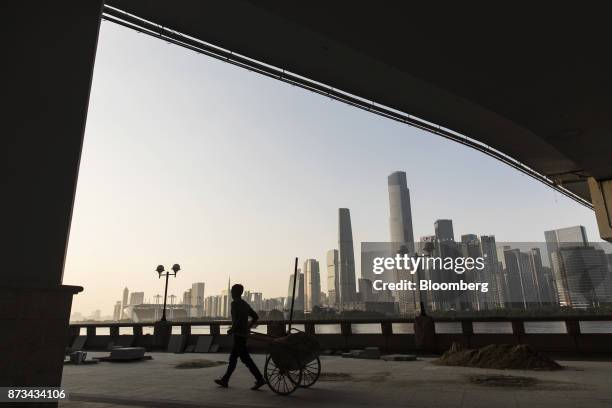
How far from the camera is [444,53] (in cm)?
657

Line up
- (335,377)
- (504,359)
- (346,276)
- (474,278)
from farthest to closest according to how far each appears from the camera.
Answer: (346,276)
(474,278)
(504,359)
(335,377)

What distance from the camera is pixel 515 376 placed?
7.76 m

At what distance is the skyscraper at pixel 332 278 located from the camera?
100662mm

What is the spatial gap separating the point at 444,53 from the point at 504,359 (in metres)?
7.87

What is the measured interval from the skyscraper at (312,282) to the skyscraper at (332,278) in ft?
26.9

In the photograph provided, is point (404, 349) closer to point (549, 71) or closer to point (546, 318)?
point (546, 318)

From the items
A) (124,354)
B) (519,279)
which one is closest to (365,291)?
(519,279)

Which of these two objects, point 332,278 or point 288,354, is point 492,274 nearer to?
point 332,278

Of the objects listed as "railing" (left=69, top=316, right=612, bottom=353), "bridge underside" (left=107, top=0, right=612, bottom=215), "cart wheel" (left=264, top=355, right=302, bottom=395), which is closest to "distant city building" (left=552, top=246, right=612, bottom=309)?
"railing" (left=69, top=316, right=612, bottom=353)

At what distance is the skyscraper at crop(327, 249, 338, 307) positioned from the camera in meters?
101

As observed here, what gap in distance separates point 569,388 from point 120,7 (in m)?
Result: 12.0

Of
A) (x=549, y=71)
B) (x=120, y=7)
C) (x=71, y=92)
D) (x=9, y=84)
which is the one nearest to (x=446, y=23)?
(x=549, y=71)

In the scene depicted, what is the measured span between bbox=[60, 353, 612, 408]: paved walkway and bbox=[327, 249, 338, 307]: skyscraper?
87064mm

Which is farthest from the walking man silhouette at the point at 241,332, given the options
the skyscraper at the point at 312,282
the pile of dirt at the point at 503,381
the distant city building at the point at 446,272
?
the skyscraper at the point at 312,282
